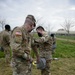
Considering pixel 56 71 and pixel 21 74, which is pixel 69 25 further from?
pixel 21 74

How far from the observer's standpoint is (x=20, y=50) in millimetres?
3064

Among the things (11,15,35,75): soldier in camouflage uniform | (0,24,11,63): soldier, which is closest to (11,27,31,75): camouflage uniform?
(11,15,35,75): soldier in camouflage uniform

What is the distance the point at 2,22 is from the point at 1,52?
2307cm

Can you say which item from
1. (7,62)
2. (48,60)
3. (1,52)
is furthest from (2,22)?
(48,60)

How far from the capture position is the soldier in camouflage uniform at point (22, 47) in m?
3.03

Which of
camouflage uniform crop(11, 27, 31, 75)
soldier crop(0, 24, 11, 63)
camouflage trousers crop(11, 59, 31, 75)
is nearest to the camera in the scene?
camouflage uniform crop(11, 27, 31, 75)

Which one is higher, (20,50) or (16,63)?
(20,50)

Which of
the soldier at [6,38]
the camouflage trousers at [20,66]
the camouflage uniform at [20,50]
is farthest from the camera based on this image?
the soldier at [6,38]

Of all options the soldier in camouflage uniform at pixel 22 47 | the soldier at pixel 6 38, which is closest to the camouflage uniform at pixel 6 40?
the soldier at pixel 6 38

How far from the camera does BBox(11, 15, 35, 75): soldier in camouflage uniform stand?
119 inches

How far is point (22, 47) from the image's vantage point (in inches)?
124

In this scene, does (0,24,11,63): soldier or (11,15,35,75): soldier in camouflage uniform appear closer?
(11,15,35,75): soldier in camouflage uniform

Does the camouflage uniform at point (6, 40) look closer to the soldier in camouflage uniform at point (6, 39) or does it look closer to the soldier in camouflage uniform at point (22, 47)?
the soldier in camouflage uniform at point (6, 39)

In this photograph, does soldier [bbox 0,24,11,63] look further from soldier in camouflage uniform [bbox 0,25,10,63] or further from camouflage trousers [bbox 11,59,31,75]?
camouflage trousers [bbox 11,59,31,75]
